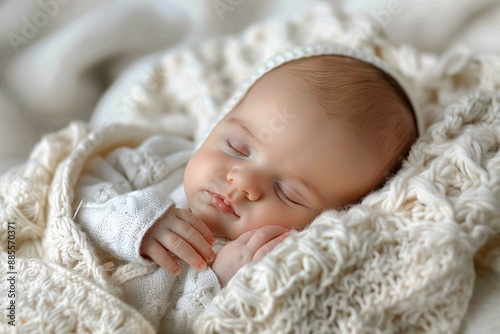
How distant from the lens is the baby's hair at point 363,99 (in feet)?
4.22

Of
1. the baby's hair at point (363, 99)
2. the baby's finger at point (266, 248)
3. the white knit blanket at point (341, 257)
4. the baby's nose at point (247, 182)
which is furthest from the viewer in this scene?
the baby's hair at point (363, 99)

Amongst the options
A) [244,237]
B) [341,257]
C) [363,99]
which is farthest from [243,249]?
[363,99]

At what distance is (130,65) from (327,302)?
1.38 metres

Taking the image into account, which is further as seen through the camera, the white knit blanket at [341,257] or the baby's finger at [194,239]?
the baby's finger at [194,239]

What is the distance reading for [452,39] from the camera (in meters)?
1.95

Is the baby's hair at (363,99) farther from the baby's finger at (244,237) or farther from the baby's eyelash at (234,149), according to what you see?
the baby's finger at (244,237)

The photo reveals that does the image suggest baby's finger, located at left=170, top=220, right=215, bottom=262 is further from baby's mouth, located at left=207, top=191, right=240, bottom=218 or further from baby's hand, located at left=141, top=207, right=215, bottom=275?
baby's mouth, located at left=207, top=191, right=240, bottom=218

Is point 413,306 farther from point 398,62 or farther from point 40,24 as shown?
point 40,24

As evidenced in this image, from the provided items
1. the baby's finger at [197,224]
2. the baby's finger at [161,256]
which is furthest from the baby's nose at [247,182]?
the baby's finger at [161,256]

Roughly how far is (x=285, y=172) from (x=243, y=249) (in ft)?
0.75

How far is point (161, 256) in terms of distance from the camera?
112 cm

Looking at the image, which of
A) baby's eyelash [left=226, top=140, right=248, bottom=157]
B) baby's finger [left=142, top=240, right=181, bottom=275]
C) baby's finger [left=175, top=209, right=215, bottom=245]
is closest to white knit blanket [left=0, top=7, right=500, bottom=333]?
baby's finger [left=142, top=240, right=181, bottom=275]

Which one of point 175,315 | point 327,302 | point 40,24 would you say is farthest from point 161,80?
point 327,302

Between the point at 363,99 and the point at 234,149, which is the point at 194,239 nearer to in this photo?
the point at 234,149
